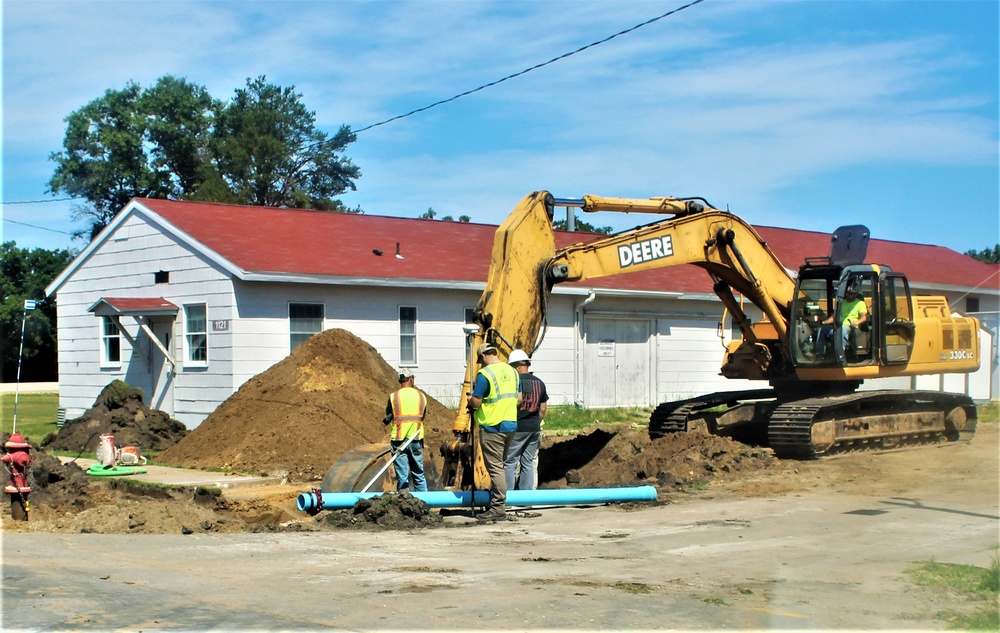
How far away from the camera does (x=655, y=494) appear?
1269 centimetres

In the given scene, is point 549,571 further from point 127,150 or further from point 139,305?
point 127,150

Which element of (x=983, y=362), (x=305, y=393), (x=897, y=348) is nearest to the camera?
(x=897, y=348)

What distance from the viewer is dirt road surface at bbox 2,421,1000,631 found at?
701 centimetres

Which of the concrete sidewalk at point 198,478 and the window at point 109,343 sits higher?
the window at point 109,343

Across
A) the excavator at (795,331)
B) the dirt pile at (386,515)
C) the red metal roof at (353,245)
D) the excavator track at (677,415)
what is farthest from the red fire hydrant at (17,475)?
the excavator track at (677,415)

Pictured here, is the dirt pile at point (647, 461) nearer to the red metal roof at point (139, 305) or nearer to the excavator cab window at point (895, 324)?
the excavator cab window at point (895, 324)

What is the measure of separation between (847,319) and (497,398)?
7.36 m

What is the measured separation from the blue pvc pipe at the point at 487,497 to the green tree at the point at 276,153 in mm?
48663

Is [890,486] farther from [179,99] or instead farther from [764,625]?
[179,99]

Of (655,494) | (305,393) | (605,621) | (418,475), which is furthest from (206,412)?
(605,621)

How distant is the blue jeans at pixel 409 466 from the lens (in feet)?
41.3

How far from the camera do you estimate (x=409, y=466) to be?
1283 cm

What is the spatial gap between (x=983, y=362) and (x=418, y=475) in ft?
76.0

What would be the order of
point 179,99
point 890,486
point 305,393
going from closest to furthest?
point 890,486 → point 305,393 → point 179,99
